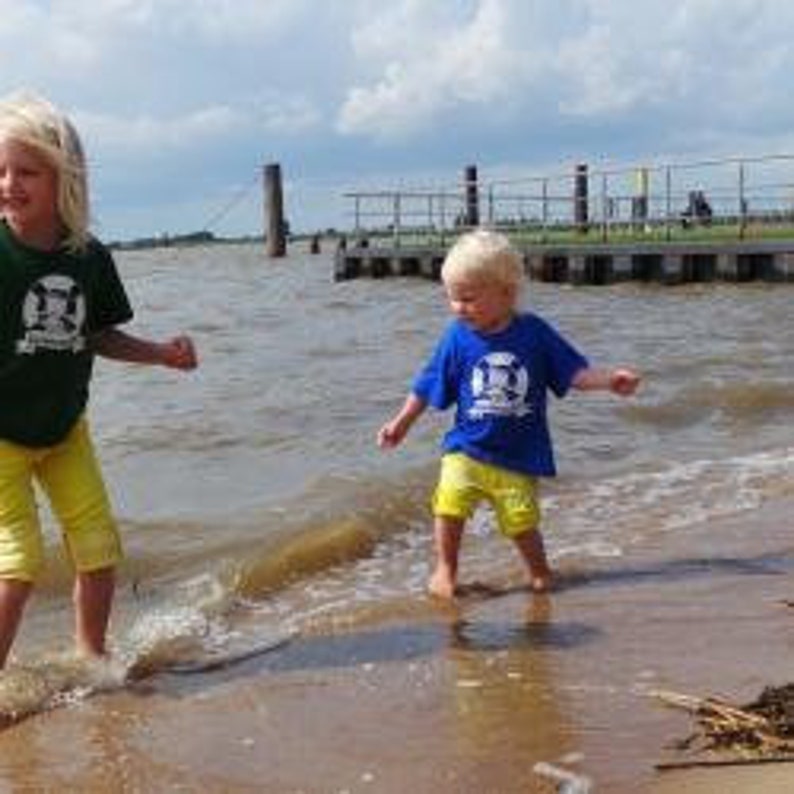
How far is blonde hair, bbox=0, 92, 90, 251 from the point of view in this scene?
170 inches

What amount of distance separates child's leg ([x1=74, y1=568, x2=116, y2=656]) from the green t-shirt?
1.30ft

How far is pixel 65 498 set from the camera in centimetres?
461

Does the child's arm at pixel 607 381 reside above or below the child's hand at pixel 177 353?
below

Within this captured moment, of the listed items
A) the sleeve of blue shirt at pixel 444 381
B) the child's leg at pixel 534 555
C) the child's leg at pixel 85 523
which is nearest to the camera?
the child's leg at pixel 85 523

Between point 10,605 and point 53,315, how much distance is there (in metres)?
0.77

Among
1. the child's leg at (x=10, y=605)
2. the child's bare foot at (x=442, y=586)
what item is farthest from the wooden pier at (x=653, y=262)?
the child's leg at (x=10, y=605)

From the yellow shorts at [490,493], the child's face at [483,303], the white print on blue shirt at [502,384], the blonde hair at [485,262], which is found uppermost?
the blonde hair at [485,262]

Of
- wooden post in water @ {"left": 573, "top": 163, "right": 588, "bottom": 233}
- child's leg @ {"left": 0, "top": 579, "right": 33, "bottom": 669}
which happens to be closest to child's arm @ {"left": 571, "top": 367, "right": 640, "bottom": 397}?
child's leg @ {"left": 0, "top": 579, "right": 33, "bottom": 669}

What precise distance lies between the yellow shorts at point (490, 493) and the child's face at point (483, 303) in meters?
0.46

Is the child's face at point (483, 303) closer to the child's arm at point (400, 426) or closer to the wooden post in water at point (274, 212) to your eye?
the child's arm at point (400, 426)

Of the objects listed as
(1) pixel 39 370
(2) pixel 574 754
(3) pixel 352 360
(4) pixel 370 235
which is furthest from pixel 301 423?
(4) pixel 370 235

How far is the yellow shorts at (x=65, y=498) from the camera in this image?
4465 mm

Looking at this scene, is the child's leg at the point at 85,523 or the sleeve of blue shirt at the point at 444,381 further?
Answer: the sleeve of blue shirt at the point at 444,381

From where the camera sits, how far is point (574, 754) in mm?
3502
